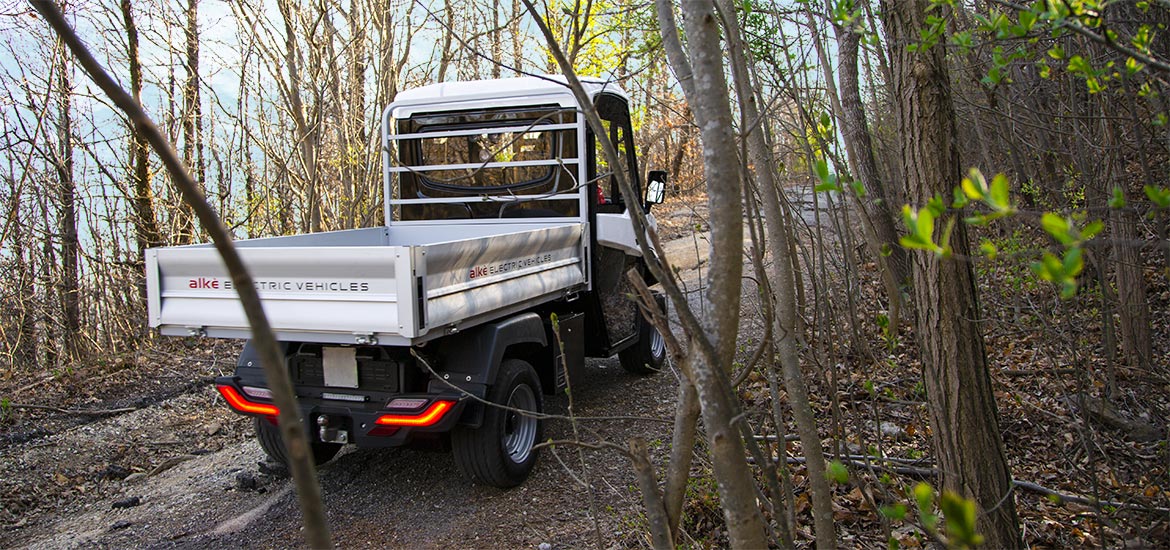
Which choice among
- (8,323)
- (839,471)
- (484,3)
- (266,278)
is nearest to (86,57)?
(839,471)

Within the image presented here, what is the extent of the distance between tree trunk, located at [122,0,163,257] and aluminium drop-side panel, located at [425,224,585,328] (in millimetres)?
6138

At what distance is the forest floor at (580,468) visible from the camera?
12.9 ft

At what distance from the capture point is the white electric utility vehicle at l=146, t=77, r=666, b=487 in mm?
4289

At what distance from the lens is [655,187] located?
634cm

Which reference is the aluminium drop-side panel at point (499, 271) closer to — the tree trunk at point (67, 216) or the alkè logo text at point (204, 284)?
the alkè logo text at point (204, 284)

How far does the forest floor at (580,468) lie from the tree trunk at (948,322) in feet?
0.98

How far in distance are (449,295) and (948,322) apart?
2.44 meters

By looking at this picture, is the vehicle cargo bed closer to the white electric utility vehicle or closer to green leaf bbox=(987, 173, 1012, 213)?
the white electric utility vehicle

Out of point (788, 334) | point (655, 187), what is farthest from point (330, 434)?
point (655, 187)

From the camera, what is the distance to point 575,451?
18.0 ft

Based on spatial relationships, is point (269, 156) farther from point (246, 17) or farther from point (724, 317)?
point (724, 317)

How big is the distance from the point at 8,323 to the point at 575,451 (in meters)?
6.70

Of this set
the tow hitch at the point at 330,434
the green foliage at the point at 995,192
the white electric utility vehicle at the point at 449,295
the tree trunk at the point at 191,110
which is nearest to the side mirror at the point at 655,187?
Answer: the white electric utility vehicle at the point at 449,295

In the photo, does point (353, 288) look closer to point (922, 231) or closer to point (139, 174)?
point (922, 231)
